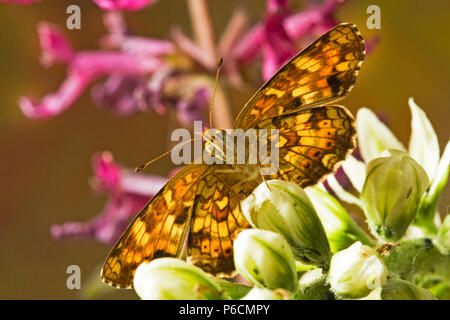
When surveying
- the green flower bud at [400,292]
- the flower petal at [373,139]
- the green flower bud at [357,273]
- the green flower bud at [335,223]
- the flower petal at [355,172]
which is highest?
the flower petal at [373,139]

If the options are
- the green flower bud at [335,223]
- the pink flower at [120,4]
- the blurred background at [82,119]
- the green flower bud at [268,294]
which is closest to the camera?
the green flower bud at [268,294]

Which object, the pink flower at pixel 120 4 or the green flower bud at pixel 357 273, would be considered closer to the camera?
the green flower bud at pixel 357 273

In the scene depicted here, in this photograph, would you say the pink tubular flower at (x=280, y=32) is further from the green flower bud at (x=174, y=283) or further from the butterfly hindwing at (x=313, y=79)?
the green flower bud at (x=174, y=283)

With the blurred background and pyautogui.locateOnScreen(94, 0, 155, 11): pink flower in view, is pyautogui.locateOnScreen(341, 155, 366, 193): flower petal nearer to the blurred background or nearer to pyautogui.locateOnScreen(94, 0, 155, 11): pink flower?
pyautogui.locateOnScreen(94, 0, 155, 11): pink flower

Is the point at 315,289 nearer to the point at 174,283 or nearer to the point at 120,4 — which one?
the point at 174,283

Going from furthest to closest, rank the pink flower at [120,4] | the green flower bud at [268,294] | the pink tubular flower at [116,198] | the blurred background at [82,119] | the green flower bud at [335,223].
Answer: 1. the blurred background at [82,119]
2. the pink tubular flower at [116,198]
3. the pink flower at [120,4]
4. the green flower bud at [335,223]
5. the green flower bud at [268,294]

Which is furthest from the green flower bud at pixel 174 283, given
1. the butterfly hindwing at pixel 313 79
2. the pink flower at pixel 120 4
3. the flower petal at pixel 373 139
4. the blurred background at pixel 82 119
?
the blurred background at pixel 82 119

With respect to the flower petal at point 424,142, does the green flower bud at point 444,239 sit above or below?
below
